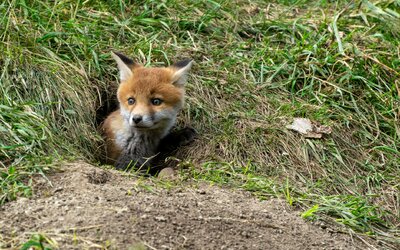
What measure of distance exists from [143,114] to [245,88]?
4.58 ft

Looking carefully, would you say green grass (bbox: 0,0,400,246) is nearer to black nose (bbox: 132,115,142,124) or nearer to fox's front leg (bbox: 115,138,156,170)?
fox's front leg (bbox: 115,138,156,170)

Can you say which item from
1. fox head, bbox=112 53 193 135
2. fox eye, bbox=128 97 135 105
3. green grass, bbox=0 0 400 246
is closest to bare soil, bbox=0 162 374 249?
green grass, bbox=0 0 400 246

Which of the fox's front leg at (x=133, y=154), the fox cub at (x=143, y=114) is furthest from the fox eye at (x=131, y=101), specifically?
the fox's front leg at (x=133, y=154)

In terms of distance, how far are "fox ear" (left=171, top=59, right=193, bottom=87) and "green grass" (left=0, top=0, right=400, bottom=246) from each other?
42 centimetres

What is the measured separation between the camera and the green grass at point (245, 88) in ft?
19.1

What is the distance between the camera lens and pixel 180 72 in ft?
21.8

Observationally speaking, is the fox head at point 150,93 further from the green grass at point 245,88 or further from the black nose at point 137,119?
the green grass at point 245,88

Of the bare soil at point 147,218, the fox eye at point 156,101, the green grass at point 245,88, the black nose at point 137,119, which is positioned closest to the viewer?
the bare soil at point 147,218

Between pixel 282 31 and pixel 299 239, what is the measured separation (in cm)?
380

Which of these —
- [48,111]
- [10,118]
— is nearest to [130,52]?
[48,111]

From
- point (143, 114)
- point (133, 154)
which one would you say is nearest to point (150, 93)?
point (143, 114)

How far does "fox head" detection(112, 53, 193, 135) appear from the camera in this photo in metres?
6.41

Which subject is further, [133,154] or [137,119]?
[133,154]

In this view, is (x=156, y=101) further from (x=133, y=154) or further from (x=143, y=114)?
(x=133, y=154)
